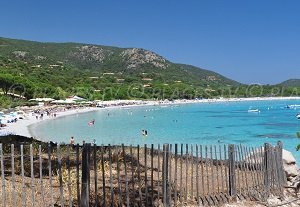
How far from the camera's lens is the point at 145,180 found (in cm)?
718

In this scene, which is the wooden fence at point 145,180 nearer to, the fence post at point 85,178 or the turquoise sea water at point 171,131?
the fence post at point 85,178

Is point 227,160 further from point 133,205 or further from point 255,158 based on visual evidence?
point 133,205

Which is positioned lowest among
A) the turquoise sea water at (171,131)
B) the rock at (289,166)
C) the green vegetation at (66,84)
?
the turquoise sea water at (171,131)

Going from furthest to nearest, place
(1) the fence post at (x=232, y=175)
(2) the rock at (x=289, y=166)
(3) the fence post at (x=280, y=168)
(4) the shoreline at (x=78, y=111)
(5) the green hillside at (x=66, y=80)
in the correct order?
(5) the green hillside at (x=66, y=80)
(4) the shoreline at (x=78, y=111)
(2) the rock at (x=289, y=166)
(3) the fence post at (x=280, y=168)
(1) the fence post at (x=232, y=175)

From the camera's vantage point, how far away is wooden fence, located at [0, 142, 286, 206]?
650 cm

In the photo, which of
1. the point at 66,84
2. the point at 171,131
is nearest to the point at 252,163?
the point at 171,131

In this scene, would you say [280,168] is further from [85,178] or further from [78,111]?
[78,111]

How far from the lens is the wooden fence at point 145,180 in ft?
21.3

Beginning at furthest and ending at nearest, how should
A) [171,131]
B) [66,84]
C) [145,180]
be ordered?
[66,84] < [171,131] < [145,180]

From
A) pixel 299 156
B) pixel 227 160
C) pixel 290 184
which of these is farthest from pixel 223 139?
pixel 227 160

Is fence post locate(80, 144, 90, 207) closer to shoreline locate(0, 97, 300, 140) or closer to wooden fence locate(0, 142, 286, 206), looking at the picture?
wooden fence locate(0, 142, 286, 206)

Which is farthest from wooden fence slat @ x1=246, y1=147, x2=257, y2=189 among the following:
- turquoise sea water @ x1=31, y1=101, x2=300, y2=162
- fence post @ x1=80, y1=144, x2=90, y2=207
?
turquoise sea water @ x1=31, y1=101, x2=300, y2=162

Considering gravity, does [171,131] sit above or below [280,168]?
below

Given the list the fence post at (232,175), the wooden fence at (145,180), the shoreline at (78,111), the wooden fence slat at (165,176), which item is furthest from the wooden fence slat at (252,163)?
the shoreline at (78,111)
